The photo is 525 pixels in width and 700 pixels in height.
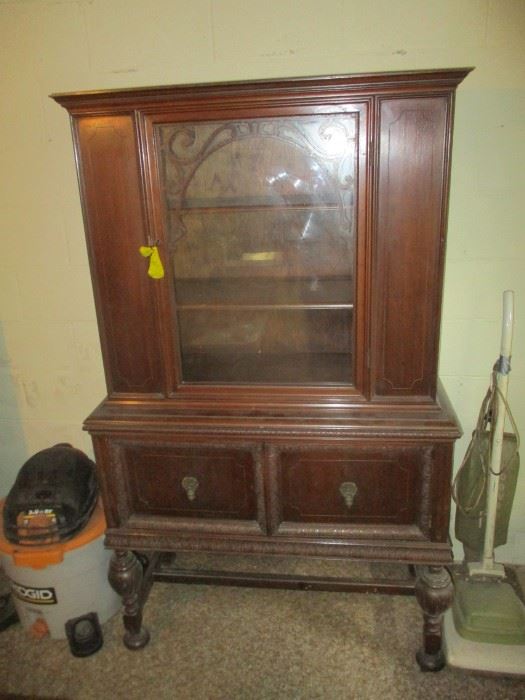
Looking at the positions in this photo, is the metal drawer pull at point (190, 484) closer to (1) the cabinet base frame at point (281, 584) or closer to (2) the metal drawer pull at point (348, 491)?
(1) the cabinet base frame at point (281, 584)

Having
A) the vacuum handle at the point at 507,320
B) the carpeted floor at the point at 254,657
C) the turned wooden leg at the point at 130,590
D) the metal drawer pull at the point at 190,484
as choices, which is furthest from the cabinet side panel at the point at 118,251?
the vacuum handle at the point at 507,320

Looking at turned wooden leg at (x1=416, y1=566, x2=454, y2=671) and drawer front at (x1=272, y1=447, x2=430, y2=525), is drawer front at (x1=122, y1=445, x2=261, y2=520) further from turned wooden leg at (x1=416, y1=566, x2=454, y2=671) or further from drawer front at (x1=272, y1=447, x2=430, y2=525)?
turned wooden leg at (x1=416, y1=566, x2=454, y2=671)

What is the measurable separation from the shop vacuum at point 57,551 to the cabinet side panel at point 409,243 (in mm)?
1110

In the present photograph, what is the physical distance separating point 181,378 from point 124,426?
22 centimetres

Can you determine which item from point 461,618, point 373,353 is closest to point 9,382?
point 373,353

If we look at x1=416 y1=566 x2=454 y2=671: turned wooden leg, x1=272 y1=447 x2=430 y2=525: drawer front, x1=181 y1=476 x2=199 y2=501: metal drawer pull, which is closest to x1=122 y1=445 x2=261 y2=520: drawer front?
x1=181 y1=476 x2=199 y2=501: metal drawer pull

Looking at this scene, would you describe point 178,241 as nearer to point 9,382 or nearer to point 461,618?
point 9,382

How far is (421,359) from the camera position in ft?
4.50

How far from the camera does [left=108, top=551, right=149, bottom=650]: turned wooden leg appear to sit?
1631 millimetres

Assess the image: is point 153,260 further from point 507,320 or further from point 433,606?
point 433,606

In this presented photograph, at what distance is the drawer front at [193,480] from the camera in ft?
4.89

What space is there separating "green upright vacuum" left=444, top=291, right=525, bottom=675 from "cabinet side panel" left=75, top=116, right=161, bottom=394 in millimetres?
1054

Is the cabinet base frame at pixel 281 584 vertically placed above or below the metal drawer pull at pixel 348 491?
below

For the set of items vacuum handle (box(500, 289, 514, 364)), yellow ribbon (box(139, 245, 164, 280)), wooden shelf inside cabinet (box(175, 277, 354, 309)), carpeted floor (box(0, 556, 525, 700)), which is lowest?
carpeted floor (box(0, 556, 525, 700))
